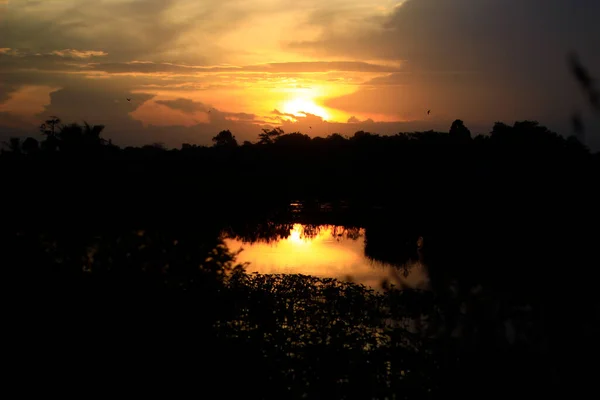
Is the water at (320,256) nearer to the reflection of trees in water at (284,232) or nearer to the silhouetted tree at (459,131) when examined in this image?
the reflection of trees in water at (284,232)

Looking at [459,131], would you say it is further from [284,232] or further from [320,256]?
[320,256]

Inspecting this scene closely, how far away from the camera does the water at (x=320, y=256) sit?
731 inches

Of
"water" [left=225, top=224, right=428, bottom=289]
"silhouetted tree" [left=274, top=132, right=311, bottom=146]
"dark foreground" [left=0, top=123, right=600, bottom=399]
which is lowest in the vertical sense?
"water" [left=225, top=224, right=428, bottom=289]

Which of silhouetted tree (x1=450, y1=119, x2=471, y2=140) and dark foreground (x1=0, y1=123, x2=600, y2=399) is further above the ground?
silhouetted tree (x1=450, y1=119, x2=471, y2=140)

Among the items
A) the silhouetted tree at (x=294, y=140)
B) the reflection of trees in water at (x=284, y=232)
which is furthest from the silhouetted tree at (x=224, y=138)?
the reflection of trees in water at (x=284, y=232)

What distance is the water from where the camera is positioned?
1856cm

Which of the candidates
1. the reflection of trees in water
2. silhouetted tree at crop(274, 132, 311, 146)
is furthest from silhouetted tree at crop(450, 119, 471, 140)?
the reflection of trees in water

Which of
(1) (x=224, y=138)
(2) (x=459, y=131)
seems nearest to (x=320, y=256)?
(2) (x=459, y=131)

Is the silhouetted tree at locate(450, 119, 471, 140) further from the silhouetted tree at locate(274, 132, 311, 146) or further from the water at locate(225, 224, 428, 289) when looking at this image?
the water at locate(225, 224, 428, 289)

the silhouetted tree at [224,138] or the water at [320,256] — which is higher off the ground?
the silhouetted tree at [224,138]

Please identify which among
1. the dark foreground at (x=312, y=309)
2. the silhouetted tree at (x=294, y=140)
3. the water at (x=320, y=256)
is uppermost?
the silhouetted tree at (x=294, y=140)

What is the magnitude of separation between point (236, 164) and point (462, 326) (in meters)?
52.3

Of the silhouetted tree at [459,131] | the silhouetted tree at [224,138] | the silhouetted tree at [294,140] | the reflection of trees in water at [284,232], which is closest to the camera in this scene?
the reflection of trees in water at [284,232]

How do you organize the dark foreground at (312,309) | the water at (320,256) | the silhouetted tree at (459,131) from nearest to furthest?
the dark foreground at (312,309) → the water at (320,256) → the silhouetted tree at (459,131)
